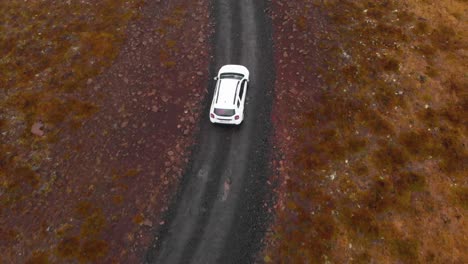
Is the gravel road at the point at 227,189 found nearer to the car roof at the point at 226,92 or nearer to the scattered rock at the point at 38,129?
the car roof at the point at 226,92

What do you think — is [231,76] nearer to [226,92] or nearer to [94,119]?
[226,92]

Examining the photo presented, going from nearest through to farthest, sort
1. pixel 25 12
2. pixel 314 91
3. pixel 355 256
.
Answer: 1. pixel 355 256
2. pixel 314 91
3. pixel 25 12

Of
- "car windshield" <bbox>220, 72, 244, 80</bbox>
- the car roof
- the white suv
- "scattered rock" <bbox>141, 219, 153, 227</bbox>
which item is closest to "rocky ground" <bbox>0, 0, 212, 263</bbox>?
"scattered rock" <bbox>141, 219, 153, 227</bbox>

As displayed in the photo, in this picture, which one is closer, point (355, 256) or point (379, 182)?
point (355, 256)

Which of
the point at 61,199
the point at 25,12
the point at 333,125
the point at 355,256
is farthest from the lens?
the point at 25,12

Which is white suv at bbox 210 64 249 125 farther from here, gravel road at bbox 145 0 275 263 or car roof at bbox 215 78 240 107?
gravel road at bbox 145 0 275 263

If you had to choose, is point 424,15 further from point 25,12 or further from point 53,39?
point 25,12

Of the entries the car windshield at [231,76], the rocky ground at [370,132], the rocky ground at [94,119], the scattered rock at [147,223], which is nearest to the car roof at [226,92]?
the car windshield at [231,76]

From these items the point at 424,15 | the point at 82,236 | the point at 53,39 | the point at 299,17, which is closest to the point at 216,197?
the point at 82,236
